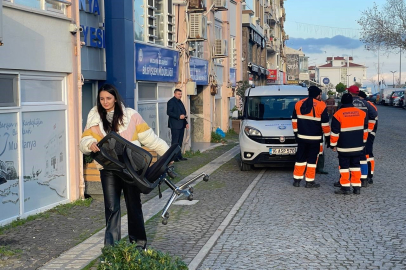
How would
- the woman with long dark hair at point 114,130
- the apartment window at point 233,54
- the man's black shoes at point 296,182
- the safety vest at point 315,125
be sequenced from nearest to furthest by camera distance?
the woman with long dark hair at point 114,130 < the safety vest at point 315,125 < the man's black shoes at point 296,182 < the apartment window at point 233,54

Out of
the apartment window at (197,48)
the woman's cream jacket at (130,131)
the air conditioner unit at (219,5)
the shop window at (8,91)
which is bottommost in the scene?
the woman's cream jacket at (130,131)

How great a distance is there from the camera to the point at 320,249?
7191 mm

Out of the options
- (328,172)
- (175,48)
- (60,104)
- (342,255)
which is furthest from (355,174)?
(175,48)

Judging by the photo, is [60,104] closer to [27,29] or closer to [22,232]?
[27,29]

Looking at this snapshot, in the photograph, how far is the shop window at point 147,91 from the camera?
16466 mm

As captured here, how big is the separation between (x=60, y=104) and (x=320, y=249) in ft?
17.2

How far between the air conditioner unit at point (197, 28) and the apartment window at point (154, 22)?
1.14 meters

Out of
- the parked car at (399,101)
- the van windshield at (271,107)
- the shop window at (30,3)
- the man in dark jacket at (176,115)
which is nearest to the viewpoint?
the shop window at (30,3)

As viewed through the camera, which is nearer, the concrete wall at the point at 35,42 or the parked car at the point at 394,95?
the concrete wall at the point at 35,42

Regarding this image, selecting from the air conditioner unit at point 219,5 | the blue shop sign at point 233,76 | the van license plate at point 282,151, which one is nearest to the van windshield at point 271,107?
the van license plate at point 282,151

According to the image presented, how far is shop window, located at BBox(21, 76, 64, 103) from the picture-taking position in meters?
9.36

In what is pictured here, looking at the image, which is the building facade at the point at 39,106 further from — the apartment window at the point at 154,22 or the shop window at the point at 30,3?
the apartment window at the point at 154,22

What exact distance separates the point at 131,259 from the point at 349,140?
272 inches

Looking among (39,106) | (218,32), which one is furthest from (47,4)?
(218,32)
